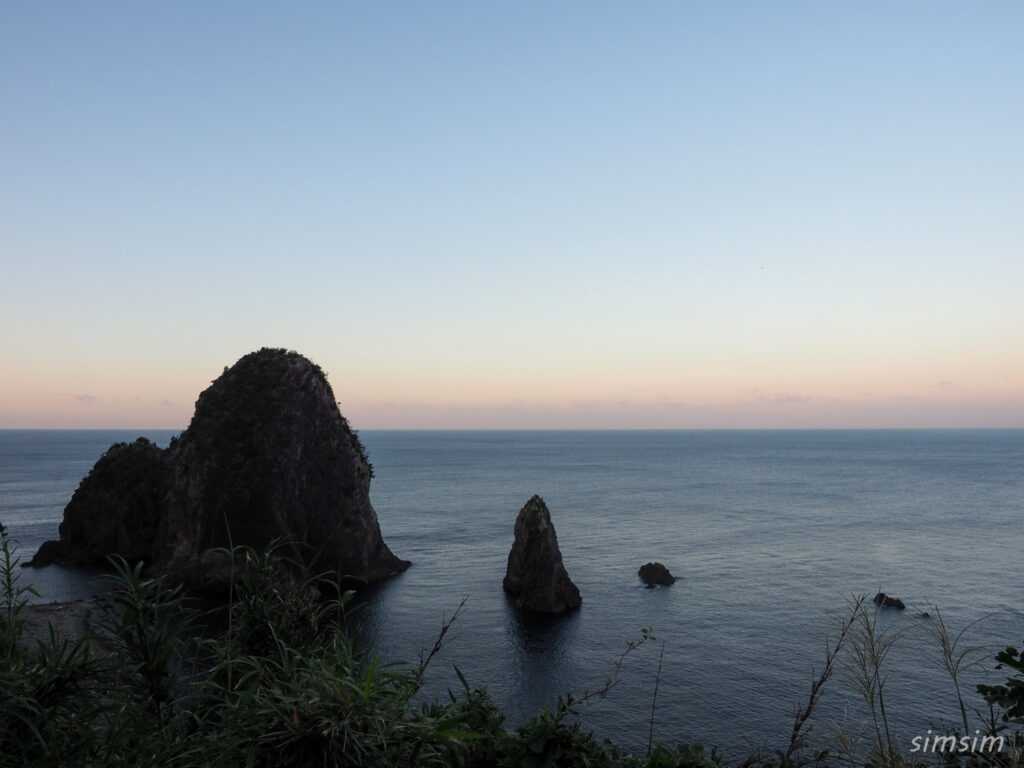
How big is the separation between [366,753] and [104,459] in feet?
325

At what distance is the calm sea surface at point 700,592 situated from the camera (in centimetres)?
4022

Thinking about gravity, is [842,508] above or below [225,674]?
below

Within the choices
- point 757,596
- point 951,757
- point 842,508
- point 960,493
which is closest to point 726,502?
point 842,508

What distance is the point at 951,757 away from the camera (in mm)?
7414

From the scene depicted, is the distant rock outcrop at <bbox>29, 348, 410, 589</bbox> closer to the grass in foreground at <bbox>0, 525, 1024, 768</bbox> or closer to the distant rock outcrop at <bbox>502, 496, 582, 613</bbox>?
the distant rock outcrop at <bbox>502, 496, 582, 613</bbox>

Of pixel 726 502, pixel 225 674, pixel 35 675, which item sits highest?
pixel 35 675

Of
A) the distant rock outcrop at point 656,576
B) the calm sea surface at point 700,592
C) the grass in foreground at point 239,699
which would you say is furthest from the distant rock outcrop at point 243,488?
the grass in foreground at point 239,699

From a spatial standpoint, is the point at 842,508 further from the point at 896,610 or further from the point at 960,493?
the point at 896,610

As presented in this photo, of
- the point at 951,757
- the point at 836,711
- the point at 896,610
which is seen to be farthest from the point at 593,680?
the point at 951,757

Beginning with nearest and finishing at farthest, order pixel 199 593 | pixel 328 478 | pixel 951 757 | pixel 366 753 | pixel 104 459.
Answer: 1. pixel 366 753
2. pixel 951 757
3. pixel 199 593
4. pixel 328 478
5. pixel 104 459

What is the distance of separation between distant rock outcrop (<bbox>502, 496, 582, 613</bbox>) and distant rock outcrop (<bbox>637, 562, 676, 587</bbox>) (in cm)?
936

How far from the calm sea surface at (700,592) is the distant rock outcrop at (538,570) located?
6.04 feet

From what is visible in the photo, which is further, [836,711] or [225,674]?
[836,711]

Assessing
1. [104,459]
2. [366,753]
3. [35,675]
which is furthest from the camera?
[104,459]
